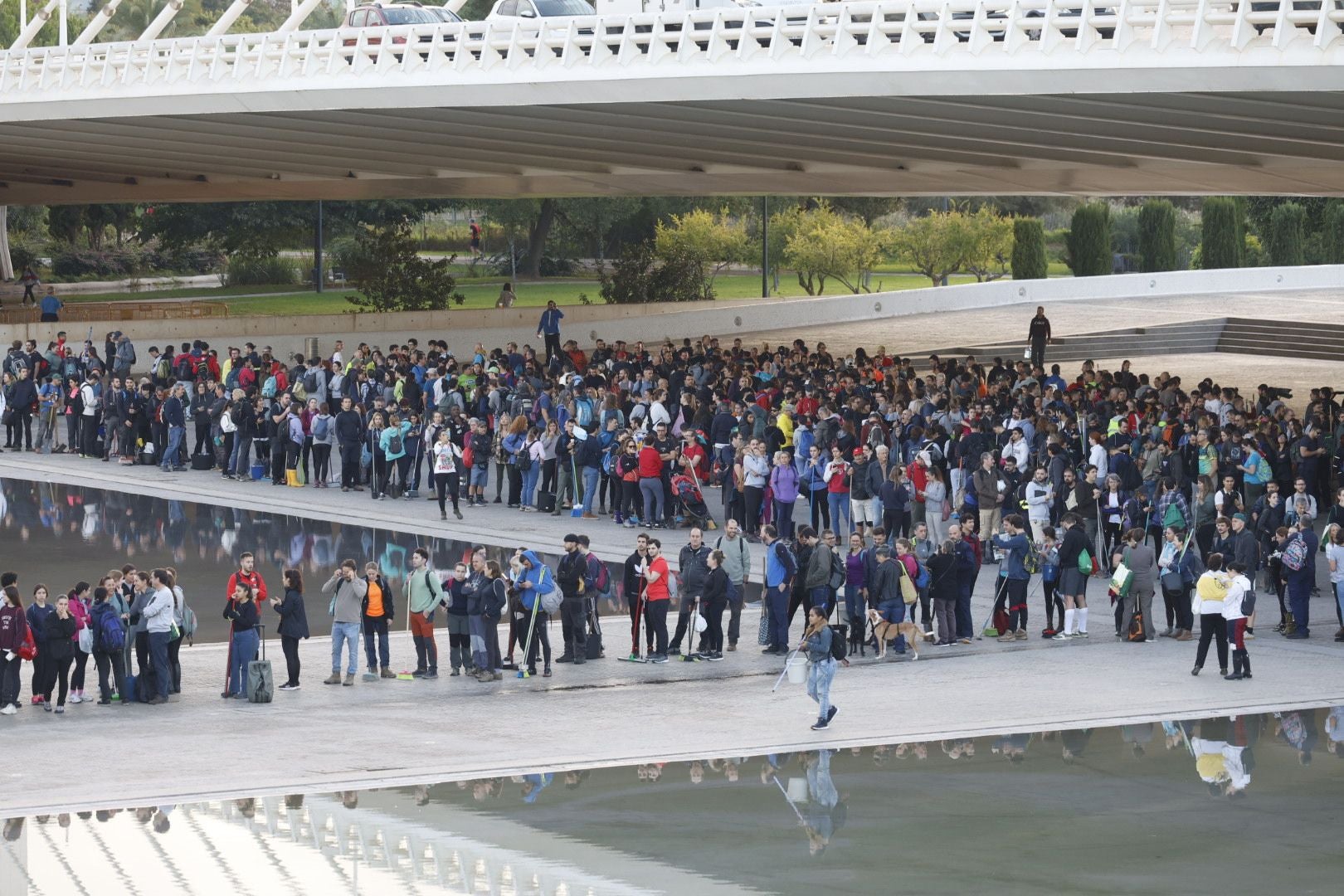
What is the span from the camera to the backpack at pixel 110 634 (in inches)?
569

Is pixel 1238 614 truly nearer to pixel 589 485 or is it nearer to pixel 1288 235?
pixel 589 485

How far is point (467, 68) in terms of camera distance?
2786 cm

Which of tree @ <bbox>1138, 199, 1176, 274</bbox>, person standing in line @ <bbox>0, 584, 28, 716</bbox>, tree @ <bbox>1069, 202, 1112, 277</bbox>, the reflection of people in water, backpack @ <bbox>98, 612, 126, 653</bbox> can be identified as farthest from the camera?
tree @ <bbox>1138, 199, 1176, 274</bbox>

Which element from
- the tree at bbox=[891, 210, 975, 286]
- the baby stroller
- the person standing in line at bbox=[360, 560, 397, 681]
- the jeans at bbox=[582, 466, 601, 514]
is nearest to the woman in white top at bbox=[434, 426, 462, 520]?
the jeans at bbox=[582, 466, 601, 514]

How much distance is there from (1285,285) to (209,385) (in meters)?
40.4

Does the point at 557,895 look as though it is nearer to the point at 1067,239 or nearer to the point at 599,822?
the point at 599,822

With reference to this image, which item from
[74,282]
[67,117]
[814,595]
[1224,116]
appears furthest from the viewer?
[74,282]

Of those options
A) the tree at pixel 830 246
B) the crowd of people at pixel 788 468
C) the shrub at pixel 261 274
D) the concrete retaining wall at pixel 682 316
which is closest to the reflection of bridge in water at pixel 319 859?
the crowd of people at pixel 788 468

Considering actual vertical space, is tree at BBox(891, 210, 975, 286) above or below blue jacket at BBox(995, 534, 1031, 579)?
above

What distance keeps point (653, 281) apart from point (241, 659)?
37.0 meters

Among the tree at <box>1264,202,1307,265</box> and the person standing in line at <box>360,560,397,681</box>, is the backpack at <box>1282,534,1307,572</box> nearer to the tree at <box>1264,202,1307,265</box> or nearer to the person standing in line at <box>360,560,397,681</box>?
the person standing in line at <box>360,560,397,681</box>

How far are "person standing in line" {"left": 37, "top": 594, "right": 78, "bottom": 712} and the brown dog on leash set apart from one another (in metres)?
6.70

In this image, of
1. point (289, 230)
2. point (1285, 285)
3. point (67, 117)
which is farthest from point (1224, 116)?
point (289, 230)

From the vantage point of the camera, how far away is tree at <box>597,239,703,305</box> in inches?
2002
